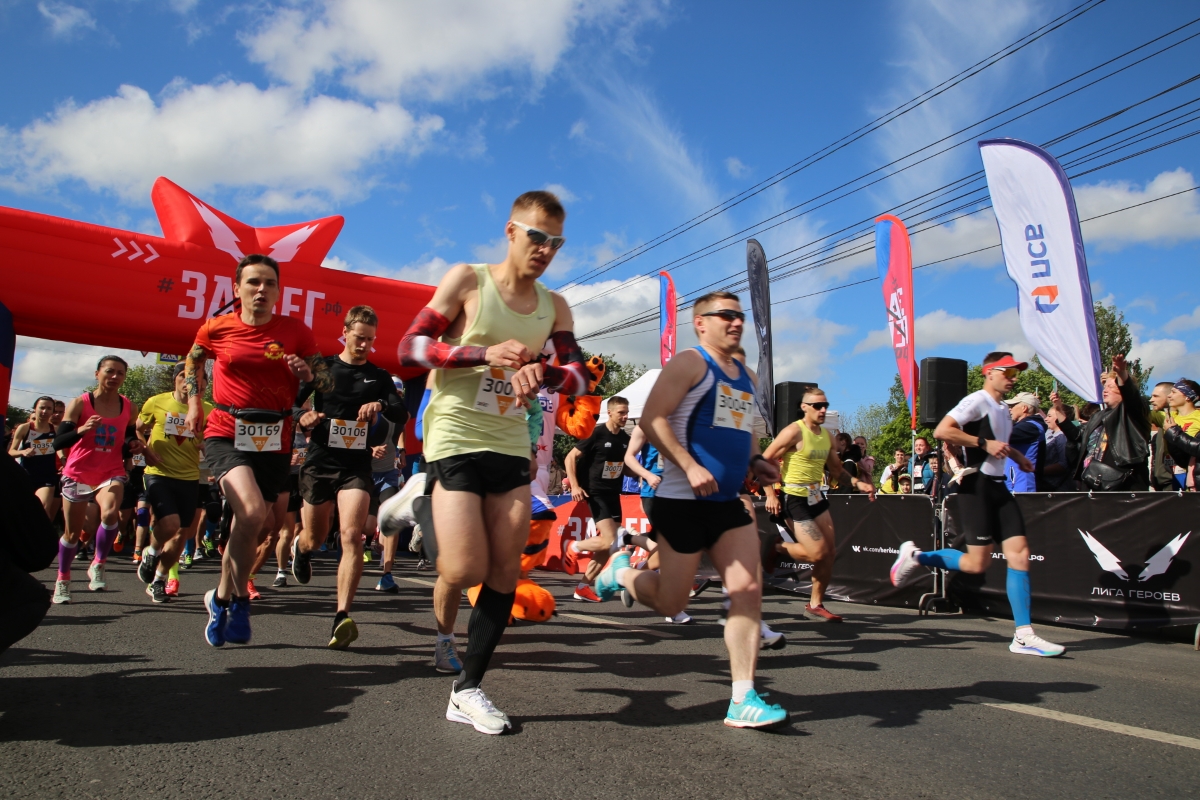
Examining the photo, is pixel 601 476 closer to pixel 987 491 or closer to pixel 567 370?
pixel 987 491

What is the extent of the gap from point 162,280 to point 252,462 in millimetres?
6998

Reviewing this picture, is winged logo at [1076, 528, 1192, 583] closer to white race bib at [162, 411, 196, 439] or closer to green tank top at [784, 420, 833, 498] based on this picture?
green tank top at [784, 420, 833, 498]

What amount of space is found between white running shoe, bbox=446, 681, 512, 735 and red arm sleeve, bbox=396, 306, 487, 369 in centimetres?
124

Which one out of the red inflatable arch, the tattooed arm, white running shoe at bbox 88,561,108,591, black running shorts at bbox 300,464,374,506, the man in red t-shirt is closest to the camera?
the man in red t-shirt

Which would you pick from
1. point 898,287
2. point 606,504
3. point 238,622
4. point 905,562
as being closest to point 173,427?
point 238,622

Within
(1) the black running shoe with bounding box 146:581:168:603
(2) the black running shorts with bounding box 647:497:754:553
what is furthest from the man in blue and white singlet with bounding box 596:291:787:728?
(1) the black running shoe with bounding box 146:581:168:603

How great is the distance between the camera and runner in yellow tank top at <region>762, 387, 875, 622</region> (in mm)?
7184

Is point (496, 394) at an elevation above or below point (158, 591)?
above

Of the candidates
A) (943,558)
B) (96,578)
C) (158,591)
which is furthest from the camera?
(96,578)

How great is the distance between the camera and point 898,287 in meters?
14.2

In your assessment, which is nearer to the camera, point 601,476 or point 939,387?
point 601,476

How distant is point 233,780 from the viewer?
8.01ft

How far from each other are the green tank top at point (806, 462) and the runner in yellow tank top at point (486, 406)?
4.32 meters

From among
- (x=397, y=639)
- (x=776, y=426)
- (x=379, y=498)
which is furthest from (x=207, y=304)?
(x=776, y=426)
